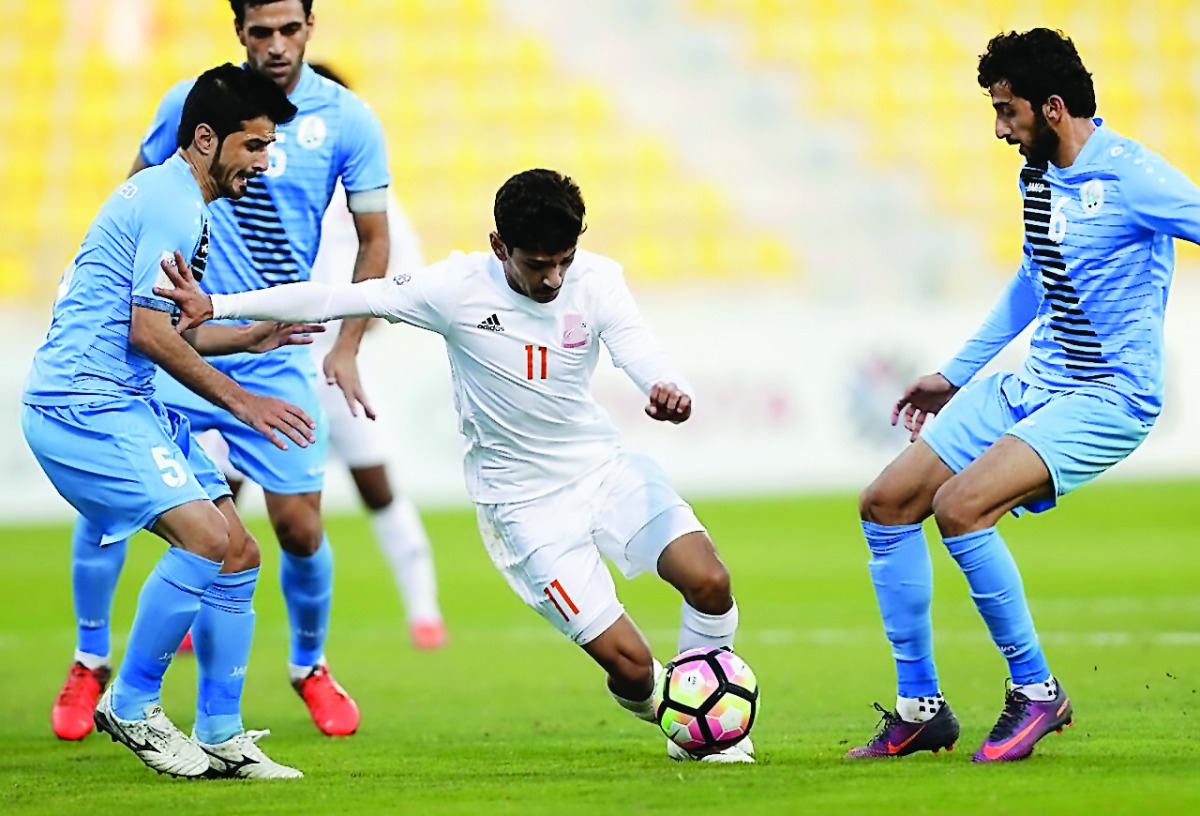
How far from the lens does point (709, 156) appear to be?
17.9 metres

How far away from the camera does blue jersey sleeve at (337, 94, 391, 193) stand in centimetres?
631

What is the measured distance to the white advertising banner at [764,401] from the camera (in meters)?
14.2

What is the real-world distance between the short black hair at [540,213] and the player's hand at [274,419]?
2.71 ft

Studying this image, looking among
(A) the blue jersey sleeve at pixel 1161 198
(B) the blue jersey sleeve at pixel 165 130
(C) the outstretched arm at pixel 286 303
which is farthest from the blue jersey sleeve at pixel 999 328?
(B) the blue jersey sleeve at pixel 165 130

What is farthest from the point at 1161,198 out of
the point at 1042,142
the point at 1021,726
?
the point at 1021,726

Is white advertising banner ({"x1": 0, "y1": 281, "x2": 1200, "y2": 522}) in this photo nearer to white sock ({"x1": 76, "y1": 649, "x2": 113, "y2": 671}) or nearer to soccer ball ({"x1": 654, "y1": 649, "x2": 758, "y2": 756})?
white sock ({"x1": 76, "y1": 649, "x2": 113, "y2": 671})

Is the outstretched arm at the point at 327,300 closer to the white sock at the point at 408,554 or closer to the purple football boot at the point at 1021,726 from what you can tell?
the purple football boot at the point at 1021,726

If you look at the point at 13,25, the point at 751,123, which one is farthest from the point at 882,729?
the point at 13,25

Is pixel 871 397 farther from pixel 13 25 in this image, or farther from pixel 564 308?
pixel 13 25

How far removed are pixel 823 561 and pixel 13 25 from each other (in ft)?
40.2

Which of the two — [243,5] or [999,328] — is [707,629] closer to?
[999,328]

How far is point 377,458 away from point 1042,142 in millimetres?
4226

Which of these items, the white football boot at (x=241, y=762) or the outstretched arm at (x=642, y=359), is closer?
the outstretched arm at (x=642, y=359)

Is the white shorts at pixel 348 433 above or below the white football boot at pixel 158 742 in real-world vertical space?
above
